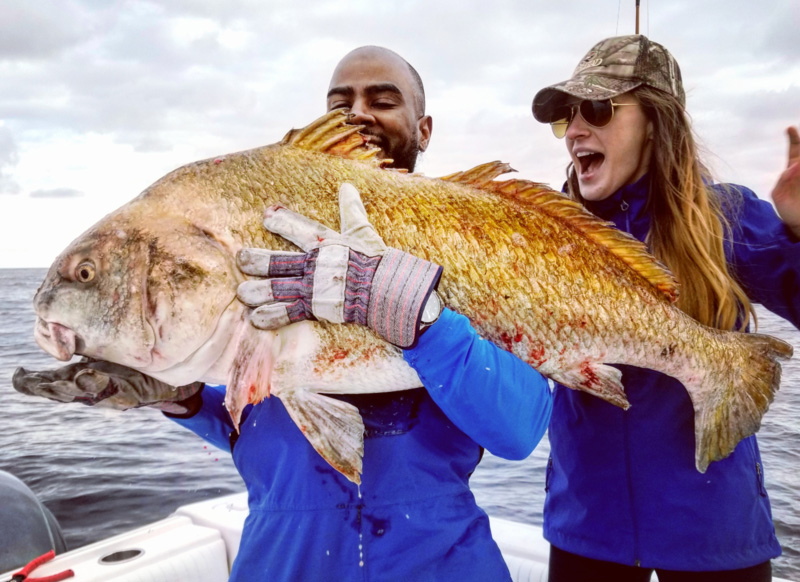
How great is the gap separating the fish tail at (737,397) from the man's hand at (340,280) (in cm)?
117

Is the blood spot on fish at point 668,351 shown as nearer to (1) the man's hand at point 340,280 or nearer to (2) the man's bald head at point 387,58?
(1) the man's hand at point 340,280

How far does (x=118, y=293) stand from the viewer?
185 centimetres

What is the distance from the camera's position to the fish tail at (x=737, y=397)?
222cm

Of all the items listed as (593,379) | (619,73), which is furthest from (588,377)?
(619,73)

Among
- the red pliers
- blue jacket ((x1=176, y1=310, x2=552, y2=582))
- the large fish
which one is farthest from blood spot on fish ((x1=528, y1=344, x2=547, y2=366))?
the red pliers

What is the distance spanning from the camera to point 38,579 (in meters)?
3.14

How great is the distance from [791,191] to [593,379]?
3.19 ft

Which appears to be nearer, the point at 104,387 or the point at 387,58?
the point at 104,387

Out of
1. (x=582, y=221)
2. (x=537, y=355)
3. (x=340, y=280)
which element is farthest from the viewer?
(x=582, y=221)

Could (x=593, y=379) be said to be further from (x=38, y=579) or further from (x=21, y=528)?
(x=21, y=528)

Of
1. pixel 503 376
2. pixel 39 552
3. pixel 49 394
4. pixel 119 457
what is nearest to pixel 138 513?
pixel 119 457

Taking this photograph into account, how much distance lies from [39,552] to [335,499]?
266cm

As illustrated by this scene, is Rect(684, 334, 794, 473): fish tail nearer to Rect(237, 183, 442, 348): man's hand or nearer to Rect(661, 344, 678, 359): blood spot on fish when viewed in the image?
Rect(661, 344, 678, 359): blood spot on fish

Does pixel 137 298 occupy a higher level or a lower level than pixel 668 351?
higher
